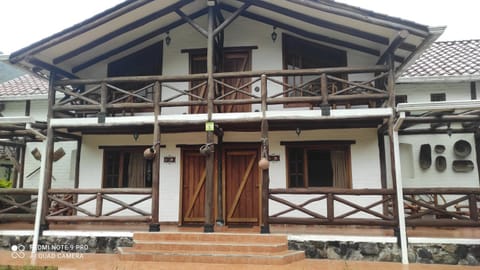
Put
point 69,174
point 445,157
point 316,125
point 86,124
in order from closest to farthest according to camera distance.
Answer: point 86,124 → point 316,125 → point 445,157 → point 69,174

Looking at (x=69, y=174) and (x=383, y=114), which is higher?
(x=383, y=114)

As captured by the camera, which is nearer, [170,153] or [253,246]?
[253,246]

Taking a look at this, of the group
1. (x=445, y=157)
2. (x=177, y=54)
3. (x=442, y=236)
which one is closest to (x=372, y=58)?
(x=445, y=157)

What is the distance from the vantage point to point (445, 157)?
10.2m

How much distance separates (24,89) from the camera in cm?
1249

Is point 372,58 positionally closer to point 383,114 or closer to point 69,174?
point 383,114

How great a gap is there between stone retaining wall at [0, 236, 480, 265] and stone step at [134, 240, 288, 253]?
638mm

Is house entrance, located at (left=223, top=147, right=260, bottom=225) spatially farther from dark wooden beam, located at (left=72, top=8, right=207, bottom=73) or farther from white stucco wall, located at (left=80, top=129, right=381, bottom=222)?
dark wooden beam, located at (left=72, top=8, right=207, bottom=73)

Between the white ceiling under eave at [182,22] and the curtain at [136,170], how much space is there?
2.80 metres

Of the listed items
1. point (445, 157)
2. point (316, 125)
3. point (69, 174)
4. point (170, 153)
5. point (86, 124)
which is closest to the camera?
point (86, 124)

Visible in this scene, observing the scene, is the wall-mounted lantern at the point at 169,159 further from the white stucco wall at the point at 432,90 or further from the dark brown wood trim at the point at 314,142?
the white stucco wall at the point at 432,90

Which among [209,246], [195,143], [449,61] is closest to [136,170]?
[195,143]

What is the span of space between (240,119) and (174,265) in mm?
3196

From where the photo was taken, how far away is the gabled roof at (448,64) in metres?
9.96
